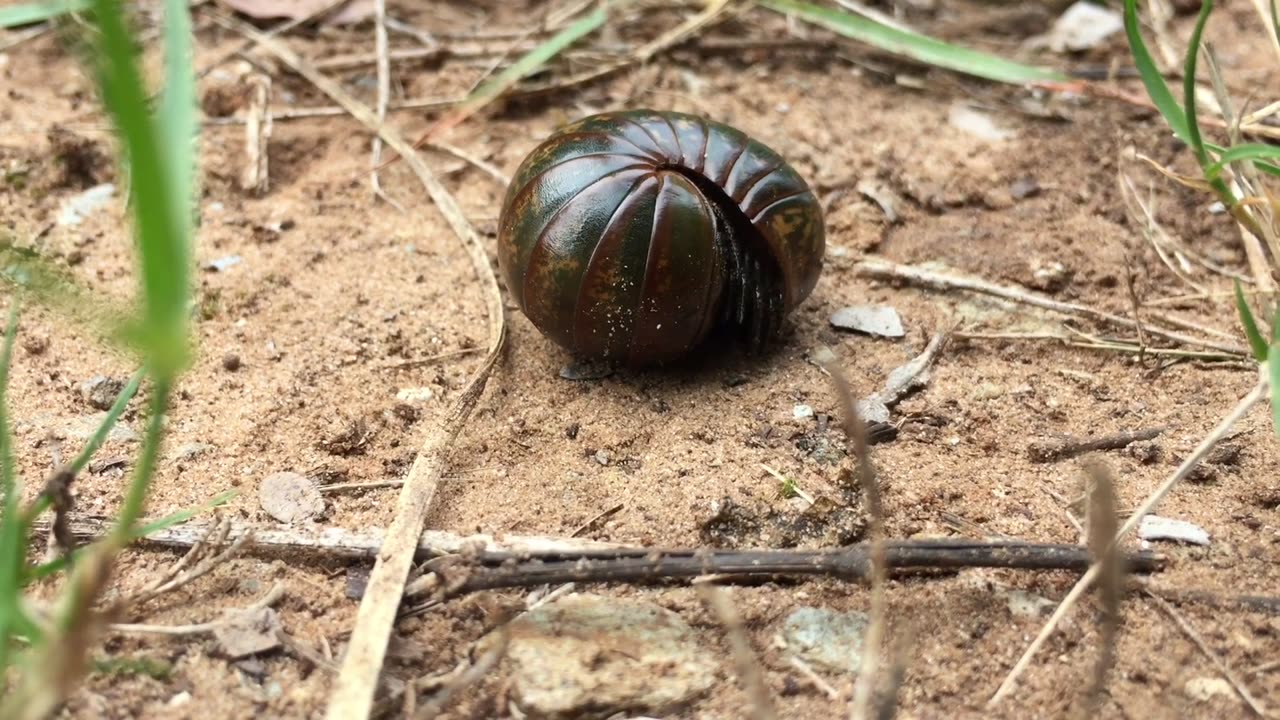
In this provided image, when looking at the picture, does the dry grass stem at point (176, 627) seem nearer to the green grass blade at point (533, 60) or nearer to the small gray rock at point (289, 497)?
the small gray rock at point (289, 497)

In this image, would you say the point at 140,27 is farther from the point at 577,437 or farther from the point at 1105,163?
the point at 1105,163

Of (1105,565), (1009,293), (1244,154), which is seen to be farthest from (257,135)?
(1105,565)

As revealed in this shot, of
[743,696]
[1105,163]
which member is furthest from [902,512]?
[1105,163]

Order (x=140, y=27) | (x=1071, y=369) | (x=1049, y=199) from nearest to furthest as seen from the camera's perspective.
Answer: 1. (x=1071, y=369)
2. (x=1049, y=199)
3. (x=140, y=27)

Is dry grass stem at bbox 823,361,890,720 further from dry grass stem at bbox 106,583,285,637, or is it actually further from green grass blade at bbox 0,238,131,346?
green grass blade at bbox 0,238,131,346

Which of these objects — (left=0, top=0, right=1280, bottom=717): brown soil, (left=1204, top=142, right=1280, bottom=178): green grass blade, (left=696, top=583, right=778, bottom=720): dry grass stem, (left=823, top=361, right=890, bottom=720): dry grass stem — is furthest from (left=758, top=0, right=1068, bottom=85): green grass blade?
(left=696, top=583, right=778, bottom=720): dry grass stem

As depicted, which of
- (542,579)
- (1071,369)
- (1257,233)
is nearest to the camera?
(542,579)
